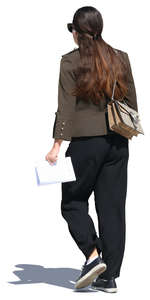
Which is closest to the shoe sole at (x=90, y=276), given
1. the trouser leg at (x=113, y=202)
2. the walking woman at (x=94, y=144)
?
the walking woman at (x=94, y=144)

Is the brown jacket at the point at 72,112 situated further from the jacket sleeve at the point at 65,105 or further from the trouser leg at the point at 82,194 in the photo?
the trouser leg at the point at 82,194

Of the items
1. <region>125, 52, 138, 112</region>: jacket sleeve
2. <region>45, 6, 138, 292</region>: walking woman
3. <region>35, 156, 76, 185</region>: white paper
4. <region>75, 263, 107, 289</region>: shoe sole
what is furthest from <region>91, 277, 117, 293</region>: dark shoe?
<region>125, 52, 138, 112</region>: jacket sleeve

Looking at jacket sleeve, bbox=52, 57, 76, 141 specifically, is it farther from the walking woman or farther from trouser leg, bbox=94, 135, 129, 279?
trouser leg, bbox=94, 135, 129, 279

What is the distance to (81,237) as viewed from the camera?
316 inches

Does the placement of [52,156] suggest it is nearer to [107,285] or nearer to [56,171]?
[56,171]

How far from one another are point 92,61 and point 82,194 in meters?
1.09

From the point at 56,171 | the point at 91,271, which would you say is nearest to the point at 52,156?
the point at 56,171

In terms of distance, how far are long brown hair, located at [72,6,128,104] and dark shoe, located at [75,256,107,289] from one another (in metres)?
1.29

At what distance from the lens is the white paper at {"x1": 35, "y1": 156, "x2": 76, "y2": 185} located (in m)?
7.76

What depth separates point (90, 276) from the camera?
791 cm

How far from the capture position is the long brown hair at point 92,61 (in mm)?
7797

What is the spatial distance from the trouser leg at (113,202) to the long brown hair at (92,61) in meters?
0.45

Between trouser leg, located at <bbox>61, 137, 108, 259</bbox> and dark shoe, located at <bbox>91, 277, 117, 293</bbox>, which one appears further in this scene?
dark shoe, located at <bbox>91, 277, 117, 293</bbox>

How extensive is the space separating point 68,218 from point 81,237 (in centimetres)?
19
